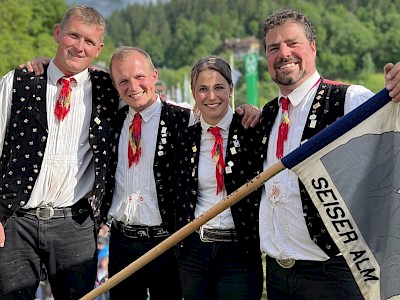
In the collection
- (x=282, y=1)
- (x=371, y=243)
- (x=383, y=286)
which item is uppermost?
(x=282, y=1)

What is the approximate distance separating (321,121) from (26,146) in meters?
1.85

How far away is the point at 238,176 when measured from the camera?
3.88 meters

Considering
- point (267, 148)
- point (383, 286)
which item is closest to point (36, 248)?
point (267, 148)

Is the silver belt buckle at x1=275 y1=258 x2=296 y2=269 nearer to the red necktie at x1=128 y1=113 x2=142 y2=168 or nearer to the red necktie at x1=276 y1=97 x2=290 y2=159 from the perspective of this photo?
the red necktie at x1=276 y1=97 x2=290 y2=159

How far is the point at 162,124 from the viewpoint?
4.29 meters

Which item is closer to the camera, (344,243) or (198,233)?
(344,243)

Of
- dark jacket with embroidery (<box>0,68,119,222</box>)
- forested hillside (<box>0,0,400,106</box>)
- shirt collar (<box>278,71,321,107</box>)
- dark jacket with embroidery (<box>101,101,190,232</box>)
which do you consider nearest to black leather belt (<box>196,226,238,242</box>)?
dark jacket with embroidery (<box>101,101,190,232</box>)

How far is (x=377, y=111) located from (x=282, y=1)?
150m

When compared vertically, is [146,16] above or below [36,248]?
above

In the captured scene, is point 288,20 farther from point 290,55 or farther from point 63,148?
point 63,148

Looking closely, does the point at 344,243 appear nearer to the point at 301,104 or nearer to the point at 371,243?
the point at 371,243

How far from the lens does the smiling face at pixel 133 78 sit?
13.7 ft

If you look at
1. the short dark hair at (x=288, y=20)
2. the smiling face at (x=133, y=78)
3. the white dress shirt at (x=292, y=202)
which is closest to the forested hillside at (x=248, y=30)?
the smiling face at (x=133, y=78)

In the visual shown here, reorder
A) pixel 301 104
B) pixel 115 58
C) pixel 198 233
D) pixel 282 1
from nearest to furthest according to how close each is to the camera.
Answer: pixel 301 104, pixel 198 233, pixel 115 58, pixel 282 1
